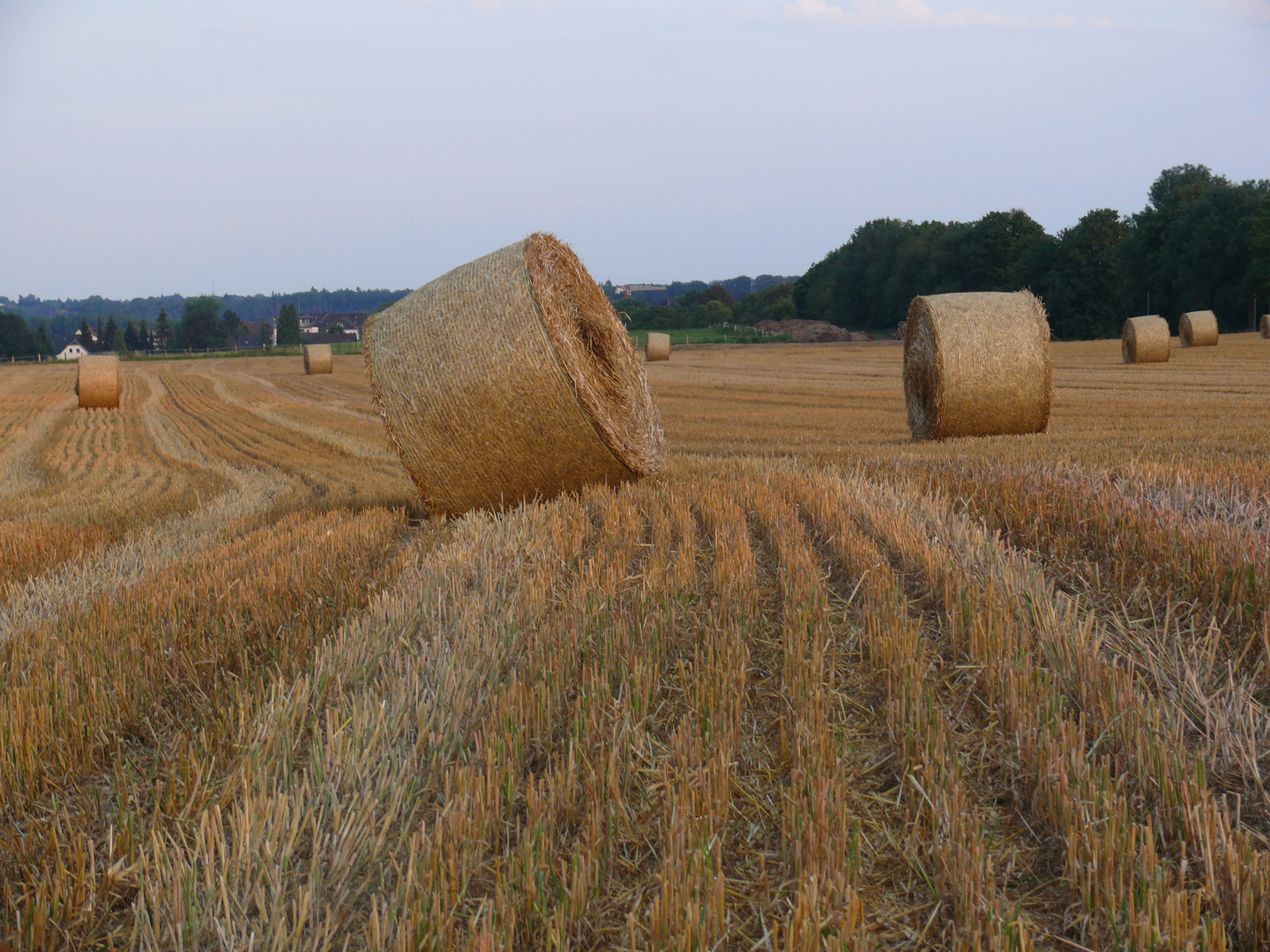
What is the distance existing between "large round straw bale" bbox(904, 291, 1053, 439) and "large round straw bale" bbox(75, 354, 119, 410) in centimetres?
2139

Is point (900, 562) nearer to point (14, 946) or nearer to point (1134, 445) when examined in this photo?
point (14, 946)

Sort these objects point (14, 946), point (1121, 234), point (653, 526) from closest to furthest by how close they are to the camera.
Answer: point (14, 946) → point (653, 526) → point (1121, 234)

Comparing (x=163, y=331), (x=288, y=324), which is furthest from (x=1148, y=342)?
(x=163, y=331)

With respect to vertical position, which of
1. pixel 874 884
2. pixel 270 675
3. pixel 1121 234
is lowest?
pixel 874 884

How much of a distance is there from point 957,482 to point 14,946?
244 inches

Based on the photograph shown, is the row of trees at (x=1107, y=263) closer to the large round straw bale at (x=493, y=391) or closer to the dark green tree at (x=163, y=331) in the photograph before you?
the large round straw bale at (x=493, y=391)

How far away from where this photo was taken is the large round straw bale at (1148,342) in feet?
91.8

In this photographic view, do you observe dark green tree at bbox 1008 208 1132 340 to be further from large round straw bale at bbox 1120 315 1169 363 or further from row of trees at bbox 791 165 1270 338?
large round straw bale at bbox 1120 315 1169 363

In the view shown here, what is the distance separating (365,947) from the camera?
2252 mm

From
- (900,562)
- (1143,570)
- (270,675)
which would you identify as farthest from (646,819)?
(1143,570)

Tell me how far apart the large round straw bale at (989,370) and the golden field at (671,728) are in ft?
20.5

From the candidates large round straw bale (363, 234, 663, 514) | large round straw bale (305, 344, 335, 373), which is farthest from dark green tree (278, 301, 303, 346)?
large round straw bale (363, 234, 663, 514)

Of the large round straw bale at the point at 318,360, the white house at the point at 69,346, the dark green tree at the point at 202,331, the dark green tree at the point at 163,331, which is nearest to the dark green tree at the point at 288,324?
the dark green tree at the point at 202,331

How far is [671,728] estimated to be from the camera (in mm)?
3244
